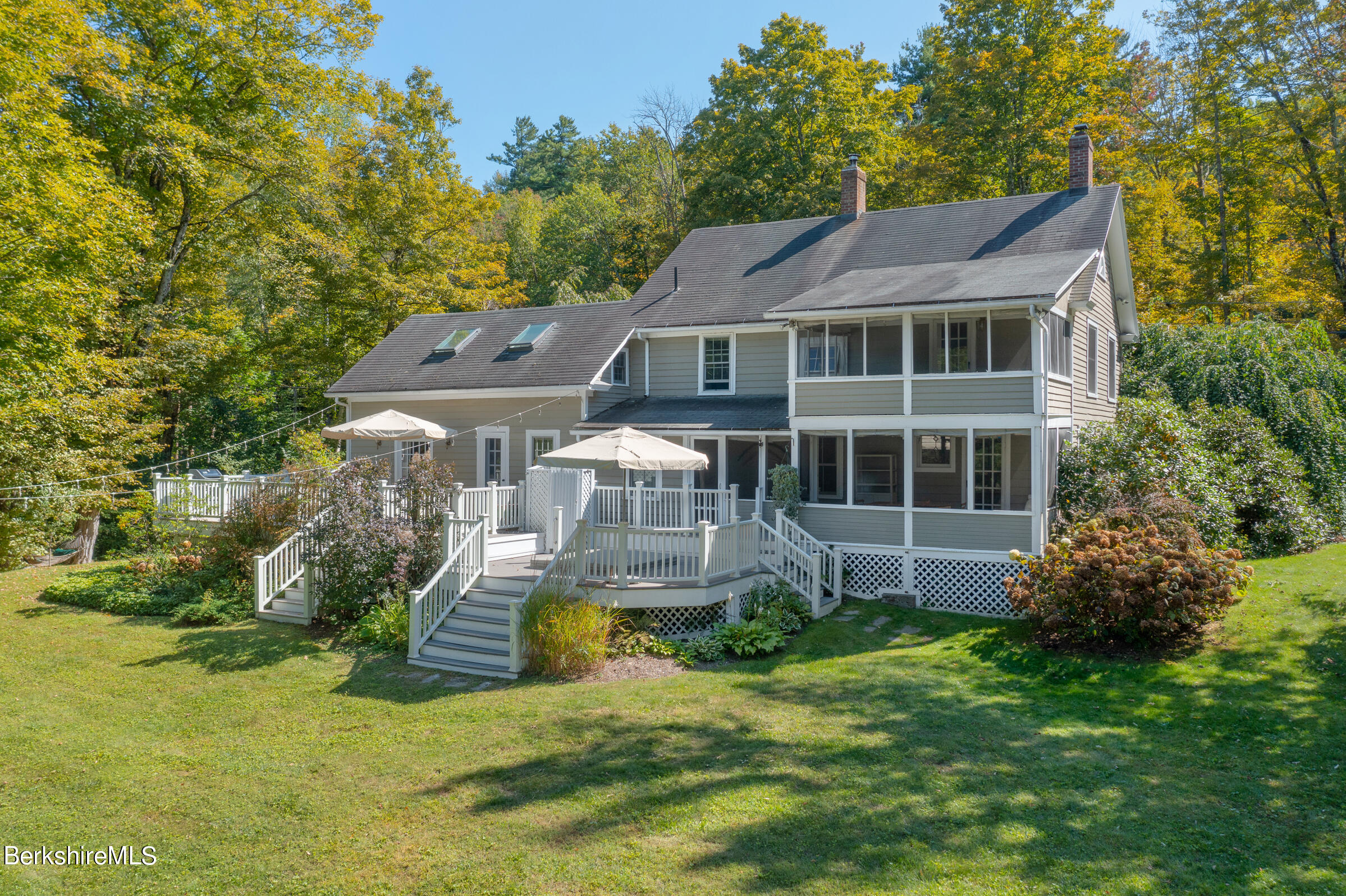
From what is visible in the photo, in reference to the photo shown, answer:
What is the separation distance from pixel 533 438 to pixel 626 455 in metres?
7.49

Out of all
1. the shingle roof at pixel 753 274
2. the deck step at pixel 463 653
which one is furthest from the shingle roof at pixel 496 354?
the deck step at pixel 463 653

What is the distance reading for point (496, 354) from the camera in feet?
71.1

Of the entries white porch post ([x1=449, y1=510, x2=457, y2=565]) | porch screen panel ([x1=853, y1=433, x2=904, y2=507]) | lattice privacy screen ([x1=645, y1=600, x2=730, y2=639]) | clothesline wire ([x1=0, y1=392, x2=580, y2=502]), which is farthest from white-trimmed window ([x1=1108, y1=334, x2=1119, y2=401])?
white porch post ([x1=449, y1=510, x2=457, y2=565])

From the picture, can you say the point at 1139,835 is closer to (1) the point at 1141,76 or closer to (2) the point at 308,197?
(2) the point at 308,197

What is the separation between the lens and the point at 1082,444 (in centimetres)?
1520

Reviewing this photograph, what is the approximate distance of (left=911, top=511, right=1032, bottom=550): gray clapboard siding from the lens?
13.9 meters

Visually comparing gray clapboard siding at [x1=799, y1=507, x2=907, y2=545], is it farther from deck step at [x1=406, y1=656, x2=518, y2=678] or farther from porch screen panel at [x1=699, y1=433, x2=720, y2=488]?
deck step at [x1=406, y1=656, x2=518, y2=678]

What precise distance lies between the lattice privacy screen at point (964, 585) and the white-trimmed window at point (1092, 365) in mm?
5559

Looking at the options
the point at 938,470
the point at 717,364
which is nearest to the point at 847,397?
the point at 938,470

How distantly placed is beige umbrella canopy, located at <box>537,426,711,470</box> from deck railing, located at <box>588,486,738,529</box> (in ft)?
2.15

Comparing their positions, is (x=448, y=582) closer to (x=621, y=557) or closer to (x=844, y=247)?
(x=621, y=557)

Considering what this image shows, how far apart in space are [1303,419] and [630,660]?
16828 millimetres

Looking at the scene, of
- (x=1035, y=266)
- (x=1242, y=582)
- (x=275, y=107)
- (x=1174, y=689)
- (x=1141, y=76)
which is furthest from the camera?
(x=1141, y=76)

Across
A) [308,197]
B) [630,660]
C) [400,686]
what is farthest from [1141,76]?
[400,686]
